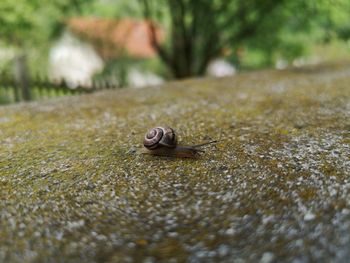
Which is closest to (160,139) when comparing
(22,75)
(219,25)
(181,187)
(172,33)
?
(181,187)

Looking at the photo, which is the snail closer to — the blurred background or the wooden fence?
the blurred background

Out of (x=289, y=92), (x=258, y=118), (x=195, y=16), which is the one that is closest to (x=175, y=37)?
(x=195, y=16)

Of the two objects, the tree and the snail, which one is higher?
the tree

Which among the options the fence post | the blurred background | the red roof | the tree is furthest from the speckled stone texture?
the red roof

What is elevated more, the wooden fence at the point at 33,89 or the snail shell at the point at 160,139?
the wooden fence at the point at 33,89

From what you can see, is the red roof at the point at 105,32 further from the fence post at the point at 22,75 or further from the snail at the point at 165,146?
the snail at the point at 165,146

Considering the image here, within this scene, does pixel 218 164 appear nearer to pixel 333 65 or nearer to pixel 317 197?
pixel 317 197

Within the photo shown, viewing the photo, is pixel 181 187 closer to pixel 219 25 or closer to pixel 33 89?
pixel 33 89

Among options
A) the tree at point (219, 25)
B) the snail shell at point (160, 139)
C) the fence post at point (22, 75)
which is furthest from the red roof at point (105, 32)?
the snail shell at point (160, 139)
